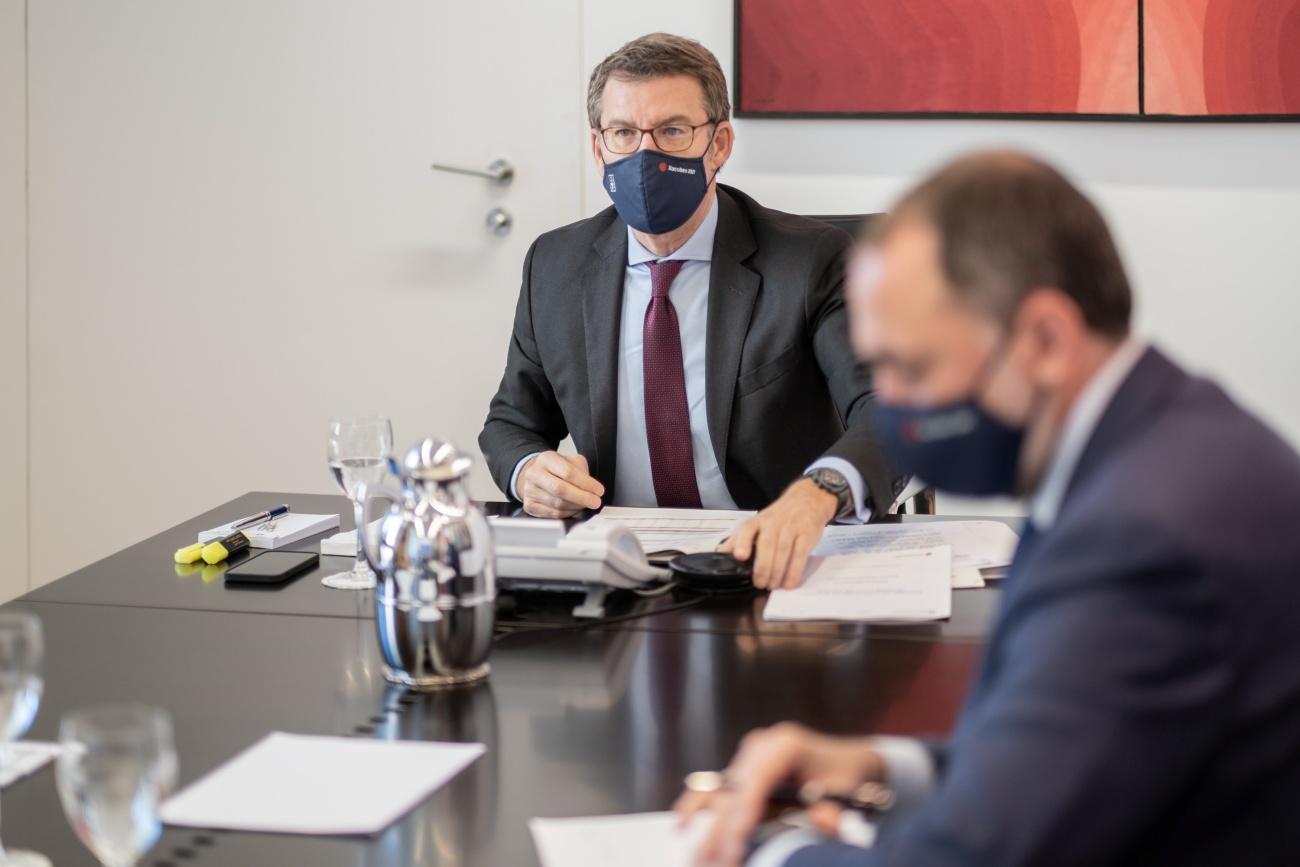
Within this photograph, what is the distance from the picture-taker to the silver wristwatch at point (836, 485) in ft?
6.30

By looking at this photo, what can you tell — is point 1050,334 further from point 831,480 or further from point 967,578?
point 831,480

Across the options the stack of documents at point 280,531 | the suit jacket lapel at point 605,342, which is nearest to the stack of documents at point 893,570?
the suit jacket lapel at point 605,342

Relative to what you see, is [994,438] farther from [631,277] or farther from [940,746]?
[631,277]

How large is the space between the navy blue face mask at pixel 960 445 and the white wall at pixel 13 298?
136 inches

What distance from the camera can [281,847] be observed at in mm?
1023

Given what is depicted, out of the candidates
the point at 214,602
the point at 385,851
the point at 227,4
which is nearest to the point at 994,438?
the point at 385,851

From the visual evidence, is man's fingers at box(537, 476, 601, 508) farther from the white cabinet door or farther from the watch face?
the white cabinet door

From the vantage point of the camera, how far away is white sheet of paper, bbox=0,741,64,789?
1153 mm

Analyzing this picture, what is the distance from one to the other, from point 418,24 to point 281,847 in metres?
2.78

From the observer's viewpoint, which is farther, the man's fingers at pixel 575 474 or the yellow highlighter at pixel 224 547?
the man's fingers at pixel 575 474

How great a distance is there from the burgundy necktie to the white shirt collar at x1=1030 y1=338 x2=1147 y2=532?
157 centimetres

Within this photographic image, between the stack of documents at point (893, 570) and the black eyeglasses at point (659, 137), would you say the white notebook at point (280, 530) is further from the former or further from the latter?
the black eyeglasses at point (659, 137)

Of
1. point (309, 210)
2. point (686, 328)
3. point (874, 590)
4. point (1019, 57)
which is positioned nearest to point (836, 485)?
point (874, 590)

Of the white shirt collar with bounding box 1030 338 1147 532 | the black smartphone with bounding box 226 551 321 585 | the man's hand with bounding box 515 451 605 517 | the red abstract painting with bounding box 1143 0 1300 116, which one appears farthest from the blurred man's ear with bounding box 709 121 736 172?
the white shirt collar with bounding box 1030 338 1147 532
